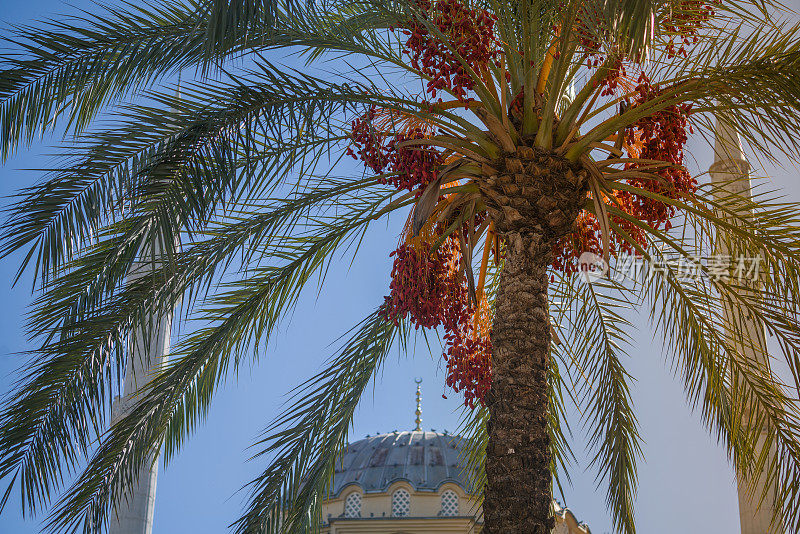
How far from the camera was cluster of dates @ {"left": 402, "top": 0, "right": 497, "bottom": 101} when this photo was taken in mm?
6344

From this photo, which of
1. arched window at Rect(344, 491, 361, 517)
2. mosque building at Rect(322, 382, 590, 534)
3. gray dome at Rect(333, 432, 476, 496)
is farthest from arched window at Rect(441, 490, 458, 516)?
arched window at Rect(344, 491, 361, 517)

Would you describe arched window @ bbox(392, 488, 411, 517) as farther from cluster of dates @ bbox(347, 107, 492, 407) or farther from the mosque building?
cluster of dates @ bbox(347, 107, 492, 407)

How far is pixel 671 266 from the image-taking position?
8055 mm

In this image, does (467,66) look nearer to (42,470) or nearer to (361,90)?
(361,90)

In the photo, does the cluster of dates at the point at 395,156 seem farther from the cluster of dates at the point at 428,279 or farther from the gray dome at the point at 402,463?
the gray dome at the point at 402,463

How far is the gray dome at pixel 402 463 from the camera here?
25.3 m

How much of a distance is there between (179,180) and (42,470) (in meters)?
2.48

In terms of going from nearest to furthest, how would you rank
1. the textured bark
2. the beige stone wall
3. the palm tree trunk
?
the palm tree trunk → the textured bark → the beige stone wall

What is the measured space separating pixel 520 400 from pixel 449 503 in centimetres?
1919

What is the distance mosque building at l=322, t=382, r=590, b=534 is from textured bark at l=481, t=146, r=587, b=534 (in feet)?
56.4

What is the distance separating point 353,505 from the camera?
24.7 m

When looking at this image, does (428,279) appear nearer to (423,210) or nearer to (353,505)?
(423,210)

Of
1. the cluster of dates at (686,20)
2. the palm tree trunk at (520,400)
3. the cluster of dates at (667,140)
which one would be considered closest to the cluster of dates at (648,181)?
the cluster of dates at (667,140)

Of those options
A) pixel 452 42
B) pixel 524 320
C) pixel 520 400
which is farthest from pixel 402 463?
pixel 452 42
